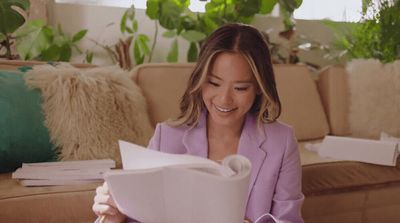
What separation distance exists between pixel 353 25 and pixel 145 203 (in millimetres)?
2650

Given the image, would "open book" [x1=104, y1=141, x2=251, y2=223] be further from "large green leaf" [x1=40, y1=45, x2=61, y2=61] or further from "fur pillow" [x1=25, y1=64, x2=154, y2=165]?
"large green leaf" [x1=40, y1=45, x2=61, y2=61]

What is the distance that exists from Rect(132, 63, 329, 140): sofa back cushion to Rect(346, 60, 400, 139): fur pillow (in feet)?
0.62

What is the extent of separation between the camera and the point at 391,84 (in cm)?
250

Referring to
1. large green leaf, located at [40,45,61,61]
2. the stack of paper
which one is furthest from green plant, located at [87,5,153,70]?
the stack of paper

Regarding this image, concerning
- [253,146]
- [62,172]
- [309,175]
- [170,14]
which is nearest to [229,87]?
[253,146]

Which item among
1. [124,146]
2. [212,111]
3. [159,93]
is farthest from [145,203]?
[159,93]

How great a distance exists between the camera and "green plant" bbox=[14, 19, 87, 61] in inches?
86.3

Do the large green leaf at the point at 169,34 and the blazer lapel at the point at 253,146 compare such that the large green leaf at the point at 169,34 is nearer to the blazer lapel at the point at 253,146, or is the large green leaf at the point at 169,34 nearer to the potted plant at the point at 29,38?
the potted plant at the point at 29,38

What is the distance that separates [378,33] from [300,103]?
2.39ft

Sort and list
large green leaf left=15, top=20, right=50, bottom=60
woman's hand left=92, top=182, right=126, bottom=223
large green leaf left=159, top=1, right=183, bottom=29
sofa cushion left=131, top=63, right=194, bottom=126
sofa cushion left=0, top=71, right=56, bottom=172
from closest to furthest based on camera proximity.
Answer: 1. woman's hand left=92, top=182, right=126, bottom=223
2. sofa cushion left=0, top=71, right=56, bottom=172
3. sofa cushion left=131, top=63, right=194, bottom=126
4. large green leaf left=15, top=20, right=50, bottom=60
5. large green leaf left=159, top=1, right=183, bottom=29

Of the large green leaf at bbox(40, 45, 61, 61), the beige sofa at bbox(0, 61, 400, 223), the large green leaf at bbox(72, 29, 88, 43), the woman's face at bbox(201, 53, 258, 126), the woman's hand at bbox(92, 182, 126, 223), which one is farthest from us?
the large green leaf at bbox(72, 29, 88, 43)

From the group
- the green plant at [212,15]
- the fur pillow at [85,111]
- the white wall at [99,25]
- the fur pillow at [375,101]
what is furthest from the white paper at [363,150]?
the white wall at [99,25]

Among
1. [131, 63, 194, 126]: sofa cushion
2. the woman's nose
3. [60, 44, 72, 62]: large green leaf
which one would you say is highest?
the woman's nose

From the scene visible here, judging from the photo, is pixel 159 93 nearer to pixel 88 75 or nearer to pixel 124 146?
pixel 88 75
